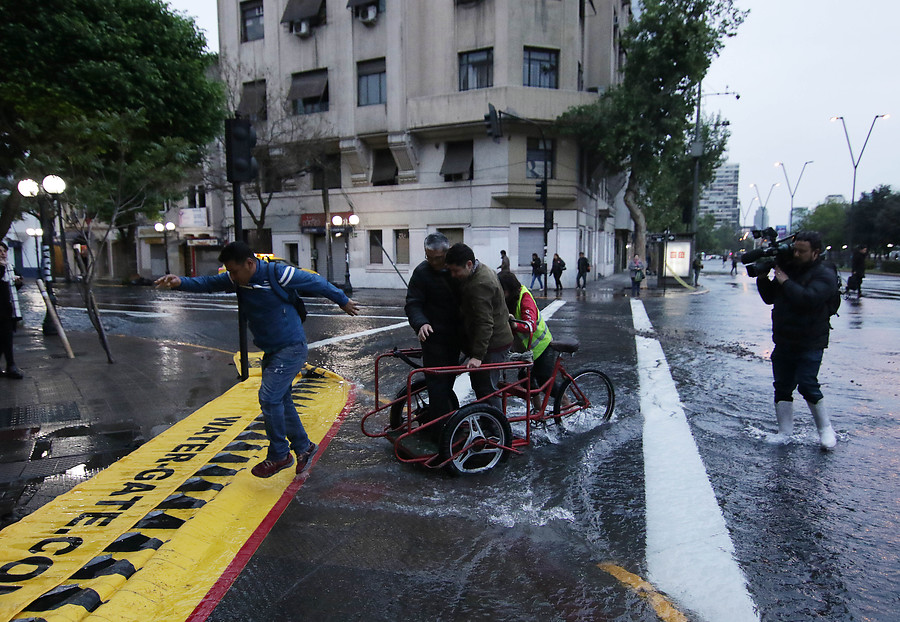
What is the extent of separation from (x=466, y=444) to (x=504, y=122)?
69.6ft

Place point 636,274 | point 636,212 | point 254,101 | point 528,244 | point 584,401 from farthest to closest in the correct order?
point 254,101, point 636,212, point 528,244, point 636,274, point 584,401

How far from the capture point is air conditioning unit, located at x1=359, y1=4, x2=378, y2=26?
25.1 m

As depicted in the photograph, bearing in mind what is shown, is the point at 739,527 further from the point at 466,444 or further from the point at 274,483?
the point at 274,483

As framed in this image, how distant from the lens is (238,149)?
6.85 metres

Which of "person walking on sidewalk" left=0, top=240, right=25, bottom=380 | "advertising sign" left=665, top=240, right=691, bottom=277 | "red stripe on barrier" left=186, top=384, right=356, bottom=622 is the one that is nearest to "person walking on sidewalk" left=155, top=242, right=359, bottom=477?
"red stripe on barrier" left=186, top=384, right=356, bottom=622

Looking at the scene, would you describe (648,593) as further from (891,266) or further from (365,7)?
(891,266)

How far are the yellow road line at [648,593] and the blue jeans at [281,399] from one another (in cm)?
250

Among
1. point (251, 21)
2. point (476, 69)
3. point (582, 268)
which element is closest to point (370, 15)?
point (476, 69)

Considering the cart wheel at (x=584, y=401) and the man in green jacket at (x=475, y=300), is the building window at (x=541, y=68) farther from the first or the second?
the man in green jacket at (x=475, y=300)

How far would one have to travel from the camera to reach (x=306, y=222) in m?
27.9

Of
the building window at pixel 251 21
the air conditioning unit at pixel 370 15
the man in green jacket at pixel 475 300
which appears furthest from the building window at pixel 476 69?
the man in green jacket at pixel 475 300

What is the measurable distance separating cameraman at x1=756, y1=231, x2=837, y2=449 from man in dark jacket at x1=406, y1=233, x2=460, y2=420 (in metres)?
2.64

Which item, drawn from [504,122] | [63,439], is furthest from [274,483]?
[504,122]

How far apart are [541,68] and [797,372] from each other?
74.4ft
